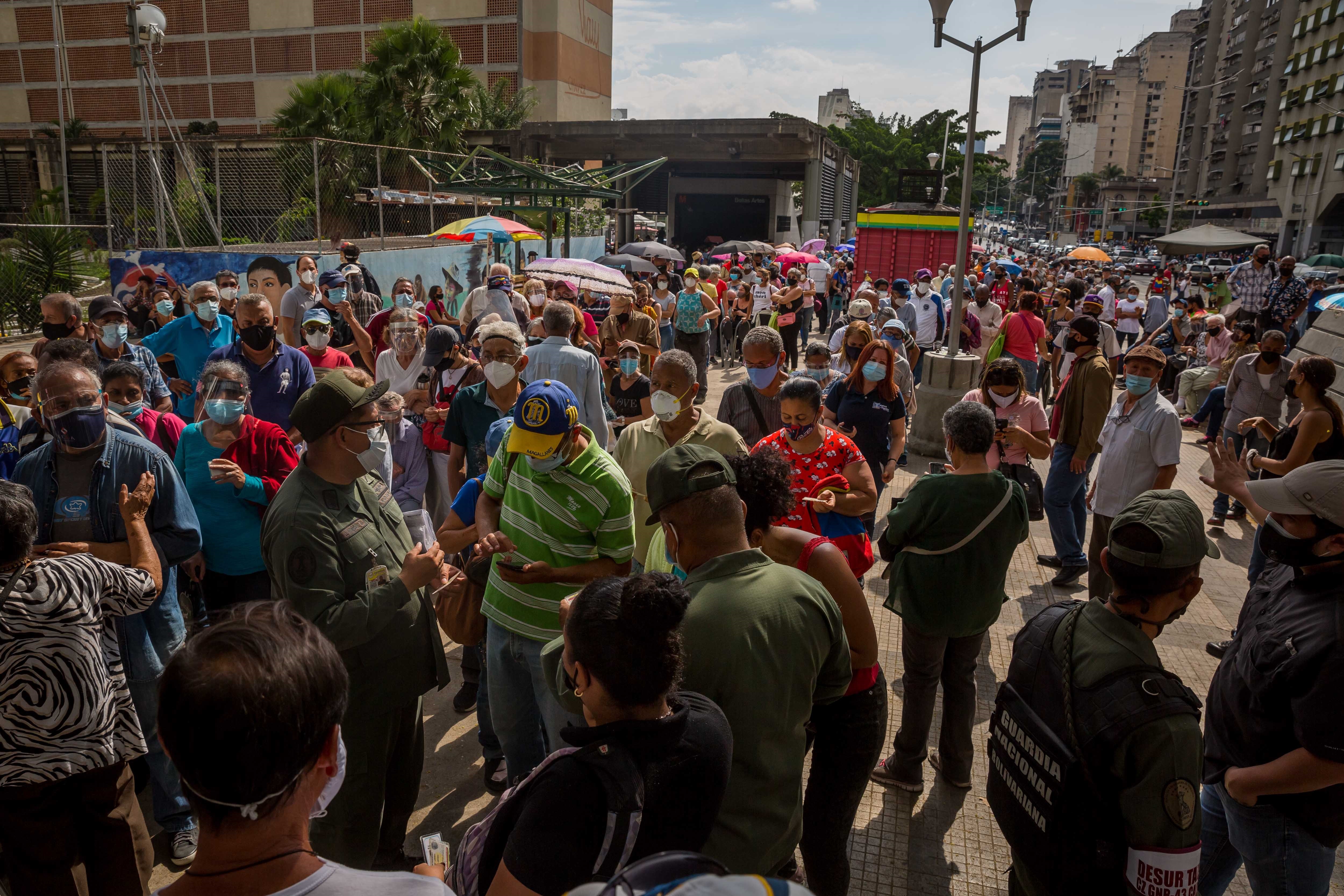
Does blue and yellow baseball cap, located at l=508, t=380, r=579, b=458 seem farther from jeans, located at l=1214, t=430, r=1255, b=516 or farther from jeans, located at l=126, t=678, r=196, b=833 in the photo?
jeans, located at l=1214, t=430, r=1255, b=516

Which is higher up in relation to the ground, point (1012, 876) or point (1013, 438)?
point (1013, 438)

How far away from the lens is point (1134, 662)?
2070 millimetres

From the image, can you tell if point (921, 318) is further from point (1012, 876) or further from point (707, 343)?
point (1012, 876)

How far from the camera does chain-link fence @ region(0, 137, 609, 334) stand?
13016 mm

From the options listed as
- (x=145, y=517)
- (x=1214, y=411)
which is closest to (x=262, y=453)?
(x=145, y=517)

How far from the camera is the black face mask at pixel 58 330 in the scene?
19.4 feet

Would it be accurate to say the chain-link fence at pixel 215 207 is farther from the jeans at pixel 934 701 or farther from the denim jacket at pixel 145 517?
the jeans at pixel 934 701

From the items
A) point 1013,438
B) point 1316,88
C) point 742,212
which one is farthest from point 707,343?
point 1316,88

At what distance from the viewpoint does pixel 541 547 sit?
3162mm

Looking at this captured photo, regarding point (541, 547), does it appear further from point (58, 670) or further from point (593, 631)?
point (58, 670)

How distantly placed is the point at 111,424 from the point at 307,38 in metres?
56.1

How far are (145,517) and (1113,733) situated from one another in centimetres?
337

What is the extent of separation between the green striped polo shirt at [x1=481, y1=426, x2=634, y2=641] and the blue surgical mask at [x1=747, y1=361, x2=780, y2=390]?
2.32 metres

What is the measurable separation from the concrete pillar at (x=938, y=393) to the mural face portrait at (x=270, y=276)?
9.02 metres
